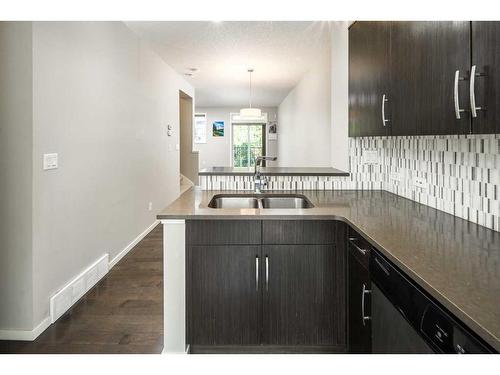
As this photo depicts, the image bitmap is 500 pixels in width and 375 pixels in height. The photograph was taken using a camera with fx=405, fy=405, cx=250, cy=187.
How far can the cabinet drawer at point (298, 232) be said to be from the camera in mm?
2057

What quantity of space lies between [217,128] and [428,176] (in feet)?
36.7

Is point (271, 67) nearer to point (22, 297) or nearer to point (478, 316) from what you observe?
point (22, 297)

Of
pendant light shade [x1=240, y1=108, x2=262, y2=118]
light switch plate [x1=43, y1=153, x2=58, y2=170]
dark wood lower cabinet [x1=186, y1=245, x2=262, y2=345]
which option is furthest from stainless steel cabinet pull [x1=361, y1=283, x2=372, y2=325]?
pendant light shade [x1=240, y1=108, x2=262, y2=118]

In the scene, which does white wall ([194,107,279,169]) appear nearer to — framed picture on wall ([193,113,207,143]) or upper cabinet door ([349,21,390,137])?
framed picture on wall ([193,113,207,143])

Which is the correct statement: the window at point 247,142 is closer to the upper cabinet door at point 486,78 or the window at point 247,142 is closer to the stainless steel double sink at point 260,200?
the stainless steel double sink at point 260,200

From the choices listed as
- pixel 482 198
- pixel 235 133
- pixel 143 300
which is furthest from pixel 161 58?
pixel 235 133

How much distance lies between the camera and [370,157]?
2.98 m

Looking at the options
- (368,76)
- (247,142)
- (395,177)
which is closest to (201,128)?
(247,142)

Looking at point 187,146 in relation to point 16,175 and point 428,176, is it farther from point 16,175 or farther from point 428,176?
point 428,176

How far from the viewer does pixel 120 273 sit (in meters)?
3.64

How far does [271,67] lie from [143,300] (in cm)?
462

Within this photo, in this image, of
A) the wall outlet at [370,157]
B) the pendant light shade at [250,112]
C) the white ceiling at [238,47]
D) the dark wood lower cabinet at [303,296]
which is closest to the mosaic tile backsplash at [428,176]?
the wall outlet at [370,157]

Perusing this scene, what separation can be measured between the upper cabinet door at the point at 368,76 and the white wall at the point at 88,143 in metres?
1.91

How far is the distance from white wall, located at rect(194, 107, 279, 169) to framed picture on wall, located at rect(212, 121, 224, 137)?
3.8 inches
